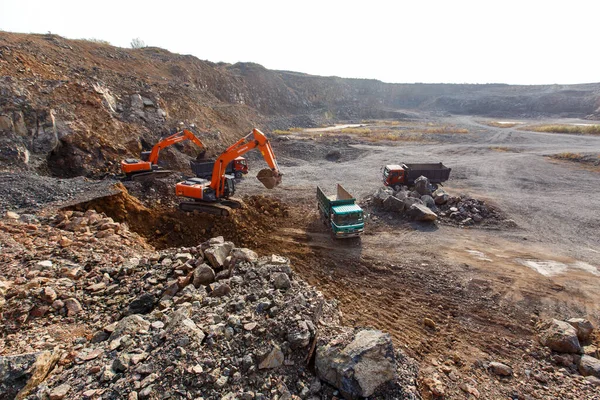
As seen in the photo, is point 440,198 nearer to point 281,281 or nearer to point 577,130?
point 281,281

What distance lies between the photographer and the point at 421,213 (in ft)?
45.8

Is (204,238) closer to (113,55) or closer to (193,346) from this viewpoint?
(193,346)

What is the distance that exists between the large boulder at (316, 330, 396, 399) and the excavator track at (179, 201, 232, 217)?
9060 millimetres

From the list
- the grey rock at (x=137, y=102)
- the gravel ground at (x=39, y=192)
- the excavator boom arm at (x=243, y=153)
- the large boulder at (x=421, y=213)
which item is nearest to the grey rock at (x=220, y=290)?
the excavator boom arm at (x=243, y=153)

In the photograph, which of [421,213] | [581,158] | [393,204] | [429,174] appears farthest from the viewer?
[581,158]

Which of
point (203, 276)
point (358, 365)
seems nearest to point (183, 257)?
point (203, 276)

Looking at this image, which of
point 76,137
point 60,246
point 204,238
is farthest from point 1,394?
point 76,137

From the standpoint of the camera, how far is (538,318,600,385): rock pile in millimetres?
6465

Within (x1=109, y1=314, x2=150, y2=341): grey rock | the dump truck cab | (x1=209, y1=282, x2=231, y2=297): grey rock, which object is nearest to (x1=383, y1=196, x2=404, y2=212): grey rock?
the dump truck cab

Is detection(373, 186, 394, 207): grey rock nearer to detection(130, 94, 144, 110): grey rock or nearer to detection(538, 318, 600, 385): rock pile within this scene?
detection(538, 318, 600, 385): rock pile

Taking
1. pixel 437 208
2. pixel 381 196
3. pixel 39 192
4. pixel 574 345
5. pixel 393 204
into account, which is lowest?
pixel 574 345

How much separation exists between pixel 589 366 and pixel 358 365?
18.0ft

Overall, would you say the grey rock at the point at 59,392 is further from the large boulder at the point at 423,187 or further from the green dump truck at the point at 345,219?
the large boulder at the point at 423,187

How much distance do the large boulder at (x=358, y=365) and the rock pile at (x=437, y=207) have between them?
9.99 meters
